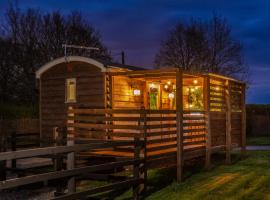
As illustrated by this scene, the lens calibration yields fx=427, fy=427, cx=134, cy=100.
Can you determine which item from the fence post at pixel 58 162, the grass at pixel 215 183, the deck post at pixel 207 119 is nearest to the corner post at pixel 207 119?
the deck post at pixel 207 119

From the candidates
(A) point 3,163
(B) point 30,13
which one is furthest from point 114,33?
(A) point 3,163

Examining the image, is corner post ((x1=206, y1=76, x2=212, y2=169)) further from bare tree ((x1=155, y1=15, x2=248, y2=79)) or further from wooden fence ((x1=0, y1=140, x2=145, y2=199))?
bare tree ((x1=155, y1=15, x2=248, y2=79))

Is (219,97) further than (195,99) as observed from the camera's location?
No

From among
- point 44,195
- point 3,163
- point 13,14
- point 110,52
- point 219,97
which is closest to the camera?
point 44,195

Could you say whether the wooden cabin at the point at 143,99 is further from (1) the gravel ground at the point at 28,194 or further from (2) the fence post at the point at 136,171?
(2) the fence post at the point at 136,171

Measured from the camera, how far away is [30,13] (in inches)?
1224

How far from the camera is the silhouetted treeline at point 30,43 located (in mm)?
28406

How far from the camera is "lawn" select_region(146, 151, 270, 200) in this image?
880 cm

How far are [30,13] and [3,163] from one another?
22.2 meters

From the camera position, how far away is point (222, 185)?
389 inches

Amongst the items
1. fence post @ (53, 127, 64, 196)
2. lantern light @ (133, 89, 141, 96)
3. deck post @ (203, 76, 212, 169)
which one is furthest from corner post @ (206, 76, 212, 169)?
fence post @ (53, 127, 64, 196)

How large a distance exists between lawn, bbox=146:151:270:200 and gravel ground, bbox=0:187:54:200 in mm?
2489

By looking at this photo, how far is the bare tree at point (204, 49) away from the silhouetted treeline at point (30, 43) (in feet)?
16.3

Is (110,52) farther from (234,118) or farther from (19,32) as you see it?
(234,118)
